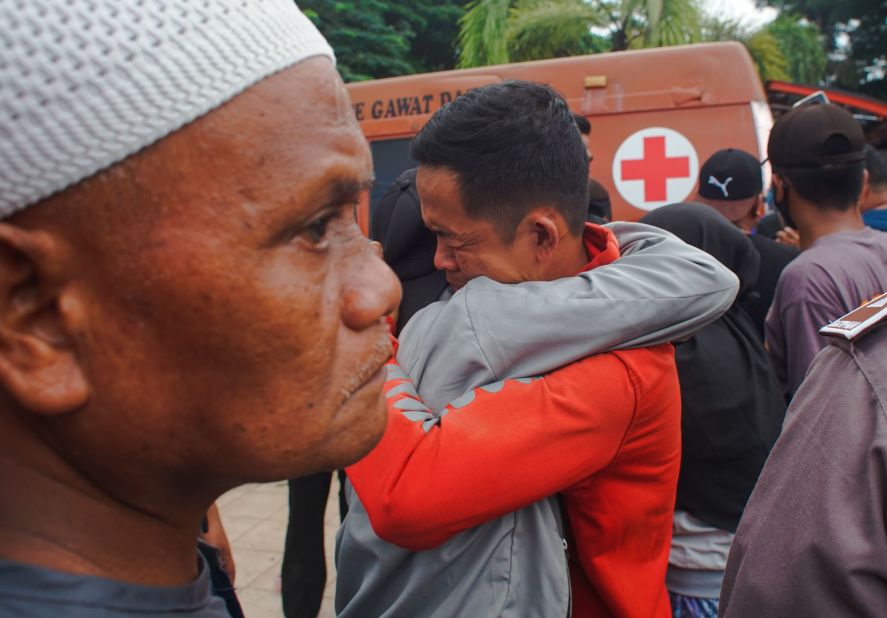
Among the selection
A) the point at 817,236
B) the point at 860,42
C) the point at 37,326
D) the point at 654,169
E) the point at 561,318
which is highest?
the point at 37,326

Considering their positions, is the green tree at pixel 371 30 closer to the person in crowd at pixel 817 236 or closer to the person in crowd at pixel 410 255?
the person in crowd at pixel 817 236

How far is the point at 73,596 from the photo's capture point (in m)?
0.72

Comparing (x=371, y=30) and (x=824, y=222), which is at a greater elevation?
(x=824, y=222)

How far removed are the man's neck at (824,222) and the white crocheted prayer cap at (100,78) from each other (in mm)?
2480

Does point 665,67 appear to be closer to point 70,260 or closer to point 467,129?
point 467,129

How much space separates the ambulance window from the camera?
5.35m

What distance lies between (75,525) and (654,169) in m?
4.67

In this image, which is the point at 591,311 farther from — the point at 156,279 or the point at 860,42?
the point at 860,42

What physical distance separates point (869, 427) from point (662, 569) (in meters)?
0.62

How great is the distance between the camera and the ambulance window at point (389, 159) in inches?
211

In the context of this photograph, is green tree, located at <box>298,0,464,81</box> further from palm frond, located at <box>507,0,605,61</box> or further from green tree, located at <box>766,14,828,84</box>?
green tree, located at <box>766,14,828,84</box>

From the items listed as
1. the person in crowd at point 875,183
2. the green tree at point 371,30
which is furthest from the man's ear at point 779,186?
the green tree at point 371,30

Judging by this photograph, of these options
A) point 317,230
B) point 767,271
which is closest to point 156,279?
point 317,230

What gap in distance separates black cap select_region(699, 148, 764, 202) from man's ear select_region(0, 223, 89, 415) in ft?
11.7
